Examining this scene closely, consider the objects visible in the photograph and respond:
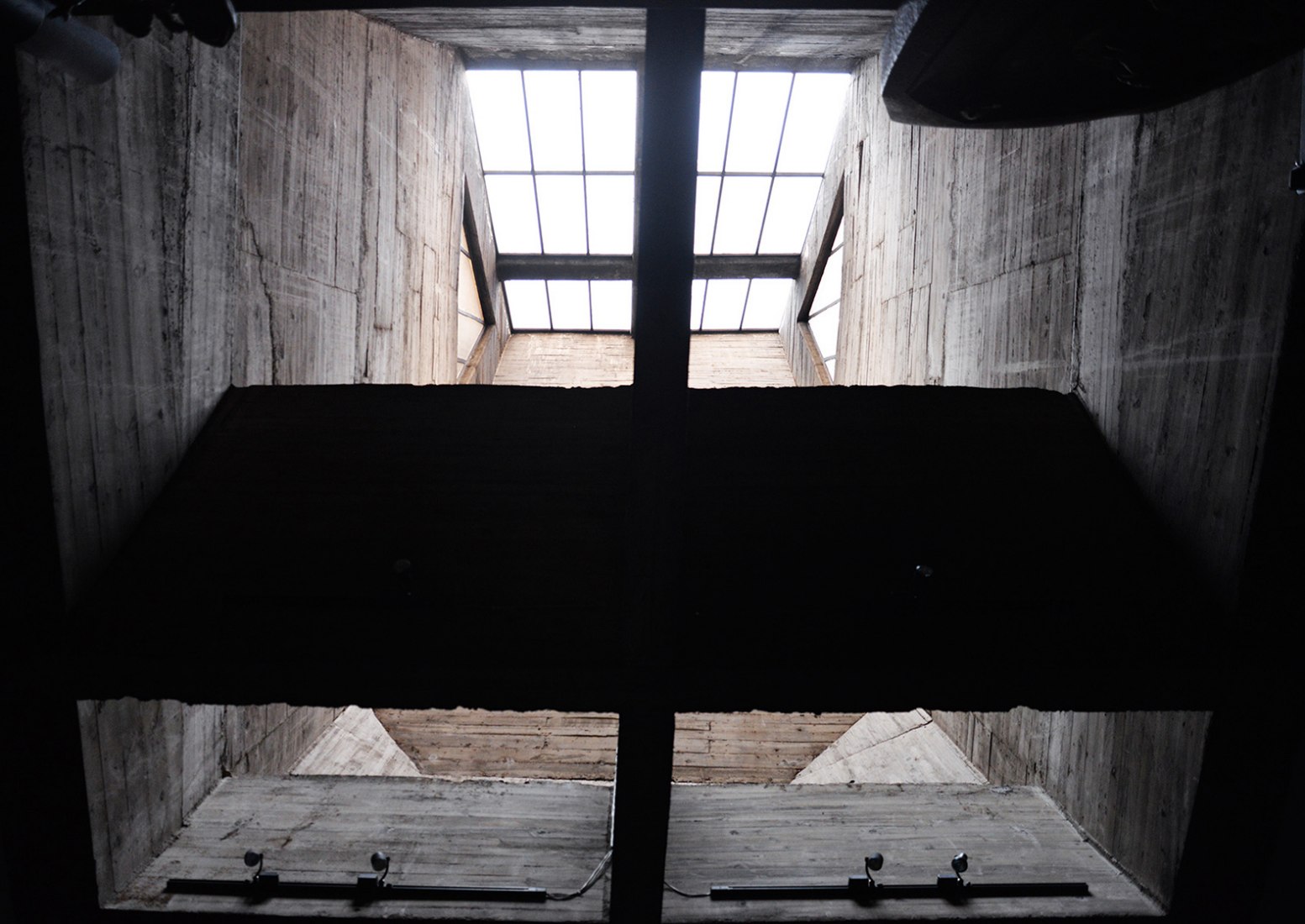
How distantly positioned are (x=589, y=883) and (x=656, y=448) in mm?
2562

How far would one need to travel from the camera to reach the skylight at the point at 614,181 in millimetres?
11477

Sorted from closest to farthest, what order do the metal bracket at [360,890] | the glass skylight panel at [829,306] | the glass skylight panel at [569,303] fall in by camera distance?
the metal bracket at [360,890]
the glass skylight panel at [829,306]
the glass skylight panel at [569,303]

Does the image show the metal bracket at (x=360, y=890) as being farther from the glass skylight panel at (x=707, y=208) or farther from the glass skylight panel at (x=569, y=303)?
the glass skylight panel at (x=569, y=303)

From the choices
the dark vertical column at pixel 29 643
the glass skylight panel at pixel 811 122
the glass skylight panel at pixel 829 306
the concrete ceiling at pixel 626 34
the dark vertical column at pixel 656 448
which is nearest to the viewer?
the dark vertical column at pixel 656 448

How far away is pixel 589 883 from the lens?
149 inches

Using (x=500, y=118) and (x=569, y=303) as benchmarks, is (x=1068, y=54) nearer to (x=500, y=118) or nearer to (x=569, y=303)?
(x=500, y=118)

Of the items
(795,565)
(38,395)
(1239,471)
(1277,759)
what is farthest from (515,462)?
(1277,759)

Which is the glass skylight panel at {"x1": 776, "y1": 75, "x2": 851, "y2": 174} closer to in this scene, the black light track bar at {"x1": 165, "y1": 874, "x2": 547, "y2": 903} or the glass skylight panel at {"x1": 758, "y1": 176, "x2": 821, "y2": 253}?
the glass skylight panel at {"x1": 758, "y1": 176, "x2": 821, "y2": 253}

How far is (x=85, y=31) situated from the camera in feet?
8.00

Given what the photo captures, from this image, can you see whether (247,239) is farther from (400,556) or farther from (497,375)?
(497,375)

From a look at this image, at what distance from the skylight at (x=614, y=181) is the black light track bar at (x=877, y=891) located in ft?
36.1

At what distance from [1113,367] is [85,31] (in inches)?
197

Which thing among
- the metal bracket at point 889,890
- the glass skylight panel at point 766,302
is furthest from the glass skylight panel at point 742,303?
the metal bracket at point 889,890

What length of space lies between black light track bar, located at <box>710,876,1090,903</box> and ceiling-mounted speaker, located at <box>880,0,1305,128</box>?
371 centimetres
